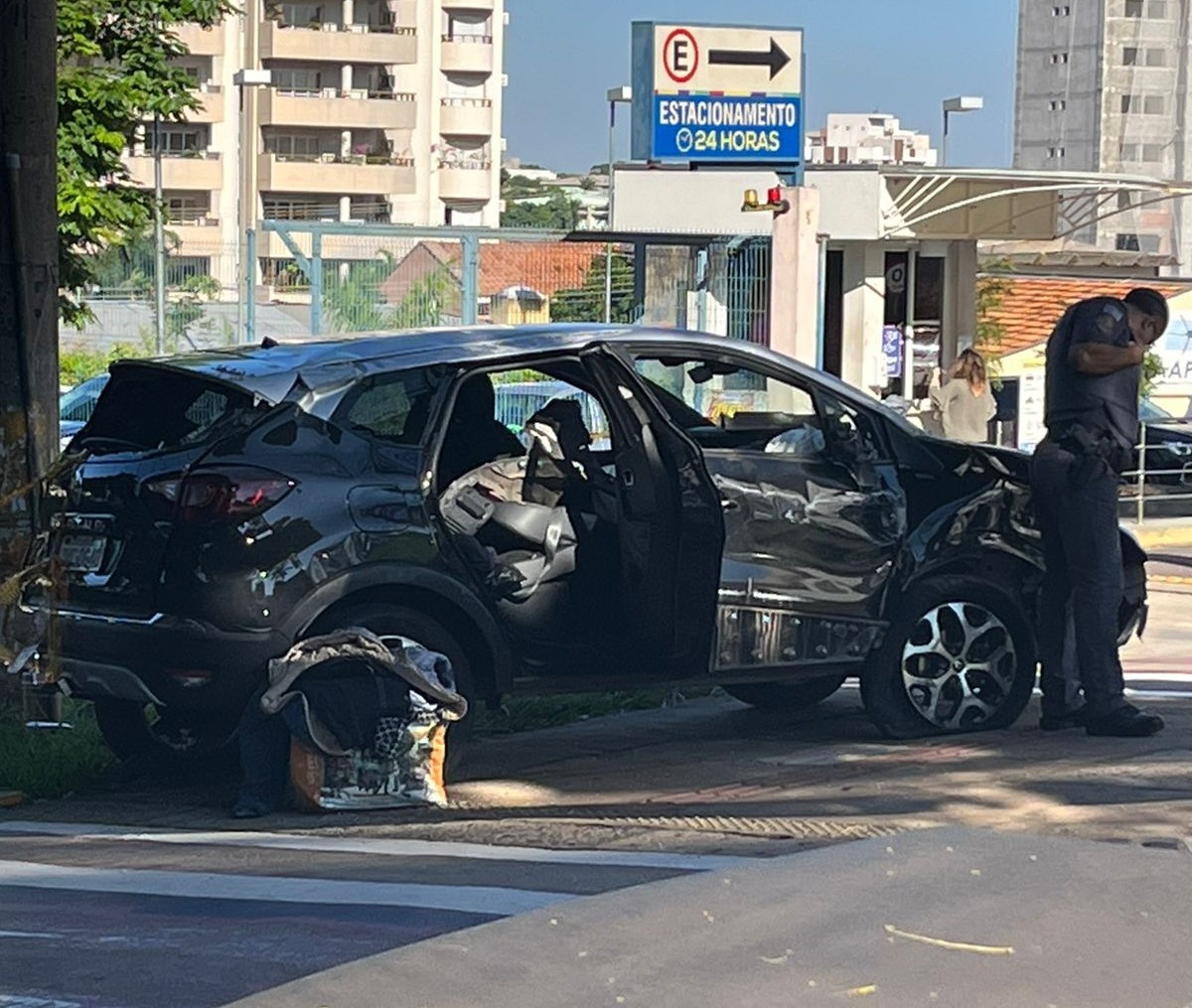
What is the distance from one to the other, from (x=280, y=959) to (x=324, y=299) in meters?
18.9

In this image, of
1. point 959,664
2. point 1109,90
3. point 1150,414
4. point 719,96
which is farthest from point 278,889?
point 1109,90

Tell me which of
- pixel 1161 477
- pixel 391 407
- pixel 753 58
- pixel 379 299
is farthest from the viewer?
pixel 753 58

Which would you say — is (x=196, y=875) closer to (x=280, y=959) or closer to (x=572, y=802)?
(x=280, y=959)

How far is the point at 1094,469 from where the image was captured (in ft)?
28.8

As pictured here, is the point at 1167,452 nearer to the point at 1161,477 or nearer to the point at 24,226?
the point at 1161,477

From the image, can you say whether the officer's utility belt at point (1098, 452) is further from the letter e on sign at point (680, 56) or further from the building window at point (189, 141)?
the building window at point (189, 141)

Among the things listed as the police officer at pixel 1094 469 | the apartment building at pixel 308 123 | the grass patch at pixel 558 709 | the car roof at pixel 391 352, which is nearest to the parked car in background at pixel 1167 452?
the grass patch at pixel 558 709

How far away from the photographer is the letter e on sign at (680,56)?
28703mm

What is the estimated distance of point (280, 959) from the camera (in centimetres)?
523

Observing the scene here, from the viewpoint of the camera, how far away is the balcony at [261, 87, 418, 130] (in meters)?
82.2

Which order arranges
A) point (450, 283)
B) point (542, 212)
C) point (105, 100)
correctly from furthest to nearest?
point (542, 212) < point (450, 283) < point (105, 100)

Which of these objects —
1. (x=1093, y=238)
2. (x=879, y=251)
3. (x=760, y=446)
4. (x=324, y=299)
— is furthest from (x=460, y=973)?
(x=1093, y=238)

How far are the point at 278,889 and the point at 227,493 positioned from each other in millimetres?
Result: 1786

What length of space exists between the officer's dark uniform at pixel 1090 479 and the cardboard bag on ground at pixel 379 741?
8.97 feet
